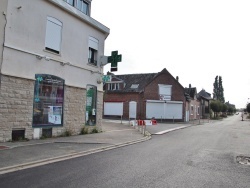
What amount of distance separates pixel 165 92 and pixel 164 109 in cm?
261

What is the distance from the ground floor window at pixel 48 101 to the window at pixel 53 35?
1.54 m

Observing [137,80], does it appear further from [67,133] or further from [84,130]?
[67,133]

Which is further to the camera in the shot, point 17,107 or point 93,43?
point 93,43

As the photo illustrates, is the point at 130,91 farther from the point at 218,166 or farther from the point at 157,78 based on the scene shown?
the point at 218,166

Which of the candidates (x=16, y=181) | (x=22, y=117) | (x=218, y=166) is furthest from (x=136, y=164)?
(x=22, y=117)

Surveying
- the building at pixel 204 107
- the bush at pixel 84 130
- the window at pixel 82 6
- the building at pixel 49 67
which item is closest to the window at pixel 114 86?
the building at pixel 204 107

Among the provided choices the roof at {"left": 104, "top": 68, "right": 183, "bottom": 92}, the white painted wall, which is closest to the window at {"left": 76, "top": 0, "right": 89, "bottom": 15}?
the white painted wall

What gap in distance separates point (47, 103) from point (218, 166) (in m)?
9.02

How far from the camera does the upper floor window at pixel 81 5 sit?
16.4m

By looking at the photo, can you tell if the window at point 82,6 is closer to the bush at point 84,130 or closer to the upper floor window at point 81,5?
the upper floor window at point 81,5

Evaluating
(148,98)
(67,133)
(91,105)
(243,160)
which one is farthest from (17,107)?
(148,98)

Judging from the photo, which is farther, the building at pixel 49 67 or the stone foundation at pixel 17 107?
the building at pixel 49 67

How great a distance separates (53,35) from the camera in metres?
14.6

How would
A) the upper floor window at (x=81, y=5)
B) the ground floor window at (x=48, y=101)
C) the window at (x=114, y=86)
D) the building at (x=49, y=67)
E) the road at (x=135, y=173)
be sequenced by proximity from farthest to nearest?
the window at (x=114, y=86), the upper floor window at (x=81, y=5), the ground floor window at (x=48, y=101), the building at (x=49, y=67), the road at (x=135, y=173)
